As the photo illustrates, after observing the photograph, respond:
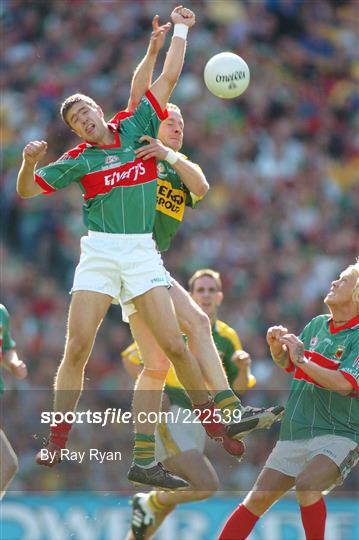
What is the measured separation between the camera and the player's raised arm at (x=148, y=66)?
7.87 meters

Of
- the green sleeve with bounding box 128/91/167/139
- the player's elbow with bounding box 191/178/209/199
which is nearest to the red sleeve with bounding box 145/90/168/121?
the green sleeve with bounding box 128/91/167/139

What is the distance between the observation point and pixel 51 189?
25.5 ft

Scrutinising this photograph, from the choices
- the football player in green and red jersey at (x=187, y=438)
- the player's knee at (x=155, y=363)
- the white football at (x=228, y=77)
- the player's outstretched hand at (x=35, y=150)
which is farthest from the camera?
the football player in green and red jersey at (x=187, y=438)

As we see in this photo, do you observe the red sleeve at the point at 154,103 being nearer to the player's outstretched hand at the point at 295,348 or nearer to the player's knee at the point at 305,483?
the player's outstretched hand at the point at 295,348

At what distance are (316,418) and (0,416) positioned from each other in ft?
17.5

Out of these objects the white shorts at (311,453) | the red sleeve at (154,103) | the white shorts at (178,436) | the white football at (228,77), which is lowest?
the white shorts at (178,436)

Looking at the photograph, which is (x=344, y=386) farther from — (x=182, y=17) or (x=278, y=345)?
(x=182, y=17)

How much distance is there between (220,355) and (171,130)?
2313mm

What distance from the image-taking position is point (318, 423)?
8.04m

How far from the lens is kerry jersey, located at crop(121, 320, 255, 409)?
9.94 metres

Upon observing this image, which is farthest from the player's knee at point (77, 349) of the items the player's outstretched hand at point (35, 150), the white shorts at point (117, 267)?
the player's outstretched hand at point (35, 150)

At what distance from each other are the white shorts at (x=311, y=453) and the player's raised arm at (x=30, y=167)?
2.47 metres

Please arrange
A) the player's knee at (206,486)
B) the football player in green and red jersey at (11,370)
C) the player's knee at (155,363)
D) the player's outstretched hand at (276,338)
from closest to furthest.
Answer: the player's outstretched hand at (276,338) < the player's knee at (155,363) < the football player in green and red jersey at (11,370) < the player's knee at (206,486)

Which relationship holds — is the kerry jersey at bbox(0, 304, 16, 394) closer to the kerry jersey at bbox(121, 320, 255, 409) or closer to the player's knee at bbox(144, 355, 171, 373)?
the kerry jersey at bbox(121, 320, 255, 409)
